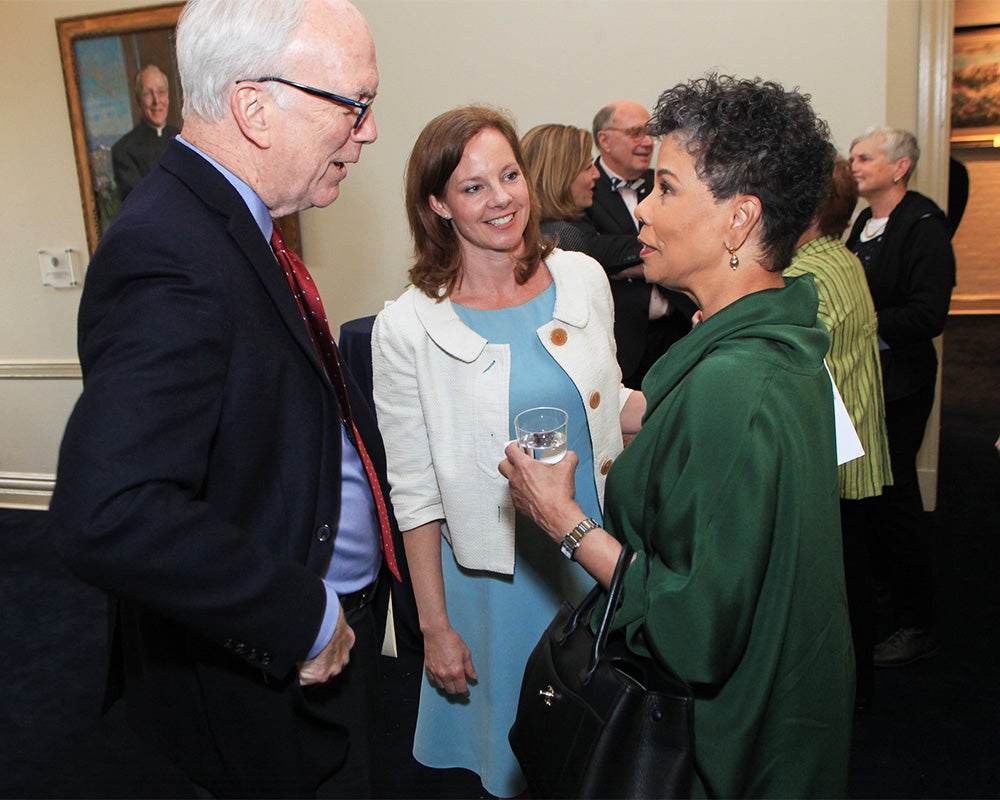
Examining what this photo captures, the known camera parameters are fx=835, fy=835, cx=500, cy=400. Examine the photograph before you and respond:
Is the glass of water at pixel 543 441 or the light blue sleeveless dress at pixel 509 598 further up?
the glass of water at pixel 543 441

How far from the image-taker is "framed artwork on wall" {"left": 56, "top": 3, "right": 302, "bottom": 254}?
484 cm

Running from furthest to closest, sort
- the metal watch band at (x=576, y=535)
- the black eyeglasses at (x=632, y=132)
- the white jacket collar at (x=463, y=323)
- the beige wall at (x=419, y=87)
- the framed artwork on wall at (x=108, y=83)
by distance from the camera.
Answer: the framed artwork on wall at (x=108, y=83)
the beige wall at (x=419, y=87)
the black eyeglasses at (x=632, y=132)
the white jacket collar at (x=463, y=323)
the metal watch band at (x=576, y=535)

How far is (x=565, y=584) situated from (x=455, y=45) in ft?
11.2

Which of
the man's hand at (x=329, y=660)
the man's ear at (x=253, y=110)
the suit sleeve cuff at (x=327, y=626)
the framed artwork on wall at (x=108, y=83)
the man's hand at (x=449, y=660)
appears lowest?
the man's hand at (x=449, y=660)

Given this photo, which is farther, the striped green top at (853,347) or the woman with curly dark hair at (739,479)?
the striped green top at (853,347)

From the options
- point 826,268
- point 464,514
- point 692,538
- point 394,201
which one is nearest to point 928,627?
point 826,268

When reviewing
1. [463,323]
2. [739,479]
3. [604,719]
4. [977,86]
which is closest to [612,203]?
[463,323]

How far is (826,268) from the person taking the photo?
2.50m

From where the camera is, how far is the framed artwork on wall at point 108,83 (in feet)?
15.9

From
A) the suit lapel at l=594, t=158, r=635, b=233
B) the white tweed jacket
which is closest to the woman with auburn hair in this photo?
the white tweed jacket

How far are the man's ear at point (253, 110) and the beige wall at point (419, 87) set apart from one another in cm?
327

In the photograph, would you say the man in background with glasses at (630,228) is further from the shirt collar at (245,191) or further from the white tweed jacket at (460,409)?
the shirt collar at (245,191)

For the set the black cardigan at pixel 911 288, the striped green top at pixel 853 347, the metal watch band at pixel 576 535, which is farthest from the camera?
the black cardigan at pixel 911 288

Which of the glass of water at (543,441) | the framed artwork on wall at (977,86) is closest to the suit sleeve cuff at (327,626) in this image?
the glass of water at (543,441)
